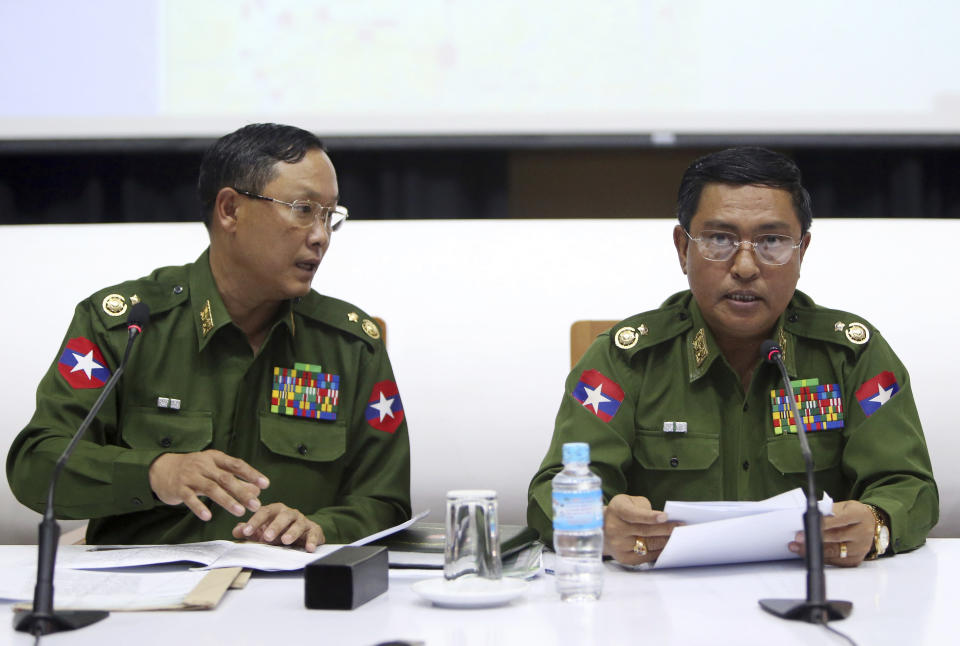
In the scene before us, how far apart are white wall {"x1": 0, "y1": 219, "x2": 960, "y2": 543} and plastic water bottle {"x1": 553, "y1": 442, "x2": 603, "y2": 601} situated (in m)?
1.31

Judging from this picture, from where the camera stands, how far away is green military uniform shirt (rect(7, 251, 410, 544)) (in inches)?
70.2

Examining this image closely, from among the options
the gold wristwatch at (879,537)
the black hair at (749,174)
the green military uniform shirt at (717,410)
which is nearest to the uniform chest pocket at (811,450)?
the green military uniform shirt at (717,410)

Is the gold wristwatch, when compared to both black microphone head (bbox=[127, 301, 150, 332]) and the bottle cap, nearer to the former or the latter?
the bottle cap

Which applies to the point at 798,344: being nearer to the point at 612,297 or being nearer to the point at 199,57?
the point at 612,297

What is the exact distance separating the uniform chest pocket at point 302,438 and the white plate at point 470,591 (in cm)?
74

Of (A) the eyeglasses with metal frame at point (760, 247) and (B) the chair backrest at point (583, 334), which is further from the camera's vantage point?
(B) the chair backrest at point (583, 334)

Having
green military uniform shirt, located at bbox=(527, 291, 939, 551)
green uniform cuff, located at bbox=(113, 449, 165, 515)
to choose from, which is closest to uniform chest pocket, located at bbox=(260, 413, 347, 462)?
green uniform cuff, located at bbox=(113, 449, 165, 515)

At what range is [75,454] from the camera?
1.68 meters

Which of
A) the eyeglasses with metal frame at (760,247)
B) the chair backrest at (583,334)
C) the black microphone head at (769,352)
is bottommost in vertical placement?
the black microphone head at (769,352)

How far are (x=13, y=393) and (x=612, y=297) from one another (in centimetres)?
161

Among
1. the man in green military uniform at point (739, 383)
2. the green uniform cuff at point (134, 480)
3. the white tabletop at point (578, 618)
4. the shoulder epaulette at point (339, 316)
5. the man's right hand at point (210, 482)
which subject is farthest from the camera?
the shoulder epaulette at point (339, 316)

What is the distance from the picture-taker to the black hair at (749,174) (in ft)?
5.86

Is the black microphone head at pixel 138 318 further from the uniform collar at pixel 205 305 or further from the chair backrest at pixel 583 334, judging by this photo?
the chair backrest at pixel 583 334

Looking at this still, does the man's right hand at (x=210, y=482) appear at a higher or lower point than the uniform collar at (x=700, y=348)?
lower
